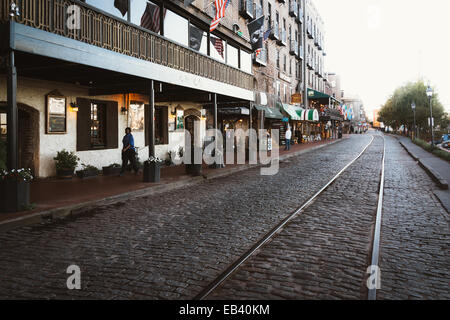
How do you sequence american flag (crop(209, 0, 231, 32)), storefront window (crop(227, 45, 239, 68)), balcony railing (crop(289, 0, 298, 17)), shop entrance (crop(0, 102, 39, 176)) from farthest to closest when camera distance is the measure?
1. balcony railing (crop(289, 0, 298, 17))
2. storefront window (crop(227, 45, 239, 68))
3. american flag (crop(209, 0, 231, 32))
4. shop entrance (crop(0, 102, 39, 176))

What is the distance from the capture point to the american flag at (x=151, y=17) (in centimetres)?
1319

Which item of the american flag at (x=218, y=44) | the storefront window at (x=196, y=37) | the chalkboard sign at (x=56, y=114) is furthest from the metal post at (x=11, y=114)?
the american flag at (x=218, y=44)

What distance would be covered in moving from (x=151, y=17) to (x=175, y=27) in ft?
4.51

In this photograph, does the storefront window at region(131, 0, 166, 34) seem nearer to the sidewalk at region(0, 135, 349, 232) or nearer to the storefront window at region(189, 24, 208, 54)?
the storefront window at region(189, 24, 208, 54)

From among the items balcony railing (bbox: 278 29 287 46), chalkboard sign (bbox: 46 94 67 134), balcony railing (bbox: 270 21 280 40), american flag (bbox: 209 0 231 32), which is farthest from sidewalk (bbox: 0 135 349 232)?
balcony railing (bbox: 278 29 287 46)

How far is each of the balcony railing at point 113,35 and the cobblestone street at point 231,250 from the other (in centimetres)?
414

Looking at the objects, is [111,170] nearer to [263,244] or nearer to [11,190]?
[11,190]

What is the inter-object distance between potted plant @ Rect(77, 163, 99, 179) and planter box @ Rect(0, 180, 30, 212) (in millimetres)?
5076

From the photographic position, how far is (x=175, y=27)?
1459 cm

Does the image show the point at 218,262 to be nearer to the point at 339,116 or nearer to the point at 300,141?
the point at 300,141

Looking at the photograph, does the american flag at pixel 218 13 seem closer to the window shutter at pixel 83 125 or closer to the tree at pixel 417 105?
the window shutter at pixel 83 125

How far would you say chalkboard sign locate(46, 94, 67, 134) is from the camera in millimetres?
11383

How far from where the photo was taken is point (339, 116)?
54.3 m
